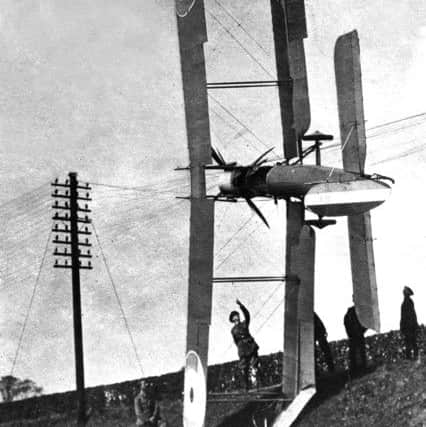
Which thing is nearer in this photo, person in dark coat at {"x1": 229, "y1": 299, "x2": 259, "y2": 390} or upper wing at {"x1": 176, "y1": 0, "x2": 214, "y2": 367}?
upper wing at {"x1": 176, "y1": 0, "x2": 214, "y2": 367}

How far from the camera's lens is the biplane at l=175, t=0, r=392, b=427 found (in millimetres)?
16516

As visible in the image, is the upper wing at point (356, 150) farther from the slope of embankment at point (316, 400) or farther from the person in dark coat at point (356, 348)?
the person in dark coat at point (356, 348)

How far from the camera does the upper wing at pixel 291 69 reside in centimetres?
1741

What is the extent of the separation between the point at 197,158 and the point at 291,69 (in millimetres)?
2119

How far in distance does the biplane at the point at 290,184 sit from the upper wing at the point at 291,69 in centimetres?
2

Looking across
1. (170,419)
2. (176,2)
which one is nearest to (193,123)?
(176,2)

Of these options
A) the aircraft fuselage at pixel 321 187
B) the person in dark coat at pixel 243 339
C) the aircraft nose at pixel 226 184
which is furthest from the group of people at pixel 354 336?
the aircraft fuselage at pixel 321 187

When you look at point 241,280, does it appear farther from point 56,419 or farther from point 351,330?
point 56,419

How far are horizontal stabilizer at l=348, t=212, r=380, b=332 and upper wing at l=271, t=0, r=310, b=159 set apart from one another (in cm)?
163

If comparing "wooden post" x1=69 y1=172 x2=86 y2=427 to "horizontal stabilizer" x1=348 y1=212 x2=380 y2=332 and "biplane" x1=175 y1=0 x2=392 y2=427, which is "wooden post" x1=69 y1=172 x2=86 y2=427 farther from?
"horizontal stabilizer" x1=348 y1=212 x2=380 y2=332

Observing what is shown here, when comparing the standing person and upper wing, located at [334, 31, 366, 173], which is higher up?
upper wing, located at [334, 31, 366, 173]

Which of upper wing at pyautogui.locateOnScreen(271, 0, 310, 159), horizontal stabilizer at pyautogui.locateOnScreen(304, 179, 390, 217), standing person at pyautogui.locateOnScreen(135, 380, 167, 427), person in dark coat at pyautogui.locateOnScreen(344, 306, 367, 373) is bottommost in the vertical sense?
standing person at pyautogui.locateOnScreen(135, 380, 167, 427)

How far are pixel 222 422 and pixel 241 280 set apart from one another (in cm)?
615

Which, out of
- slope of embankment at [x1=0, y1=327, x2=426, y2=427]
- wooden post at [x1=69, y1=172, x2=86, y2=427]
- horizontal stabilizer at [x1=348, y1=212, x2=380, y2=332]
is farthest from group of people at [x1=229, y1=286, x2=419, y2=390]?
wooden post at [x1=69, y1=172, x2=86, y2=427]
